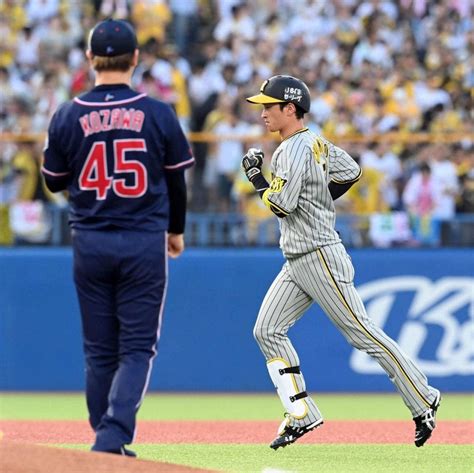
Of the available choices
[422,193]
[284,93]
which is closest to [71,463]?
[284,93]

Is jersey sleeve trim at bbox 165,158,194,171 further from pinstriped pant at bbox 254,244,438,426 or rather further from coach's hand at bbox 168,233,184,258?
pinstriped pant at bbox 254,244,438,426

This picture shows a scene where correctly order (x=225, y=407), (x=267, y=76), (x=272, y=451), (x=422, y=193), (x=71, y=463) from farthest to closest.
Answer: (x=267, y=76)
(x=422, y=193)
(x=225, y=407)
(x=272, y=451)
(x=71, y=463)

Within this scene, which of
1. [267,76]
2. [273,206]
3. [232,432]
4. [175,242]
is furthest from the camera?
[267,76]

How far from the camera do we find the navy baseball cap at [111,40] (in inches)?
229

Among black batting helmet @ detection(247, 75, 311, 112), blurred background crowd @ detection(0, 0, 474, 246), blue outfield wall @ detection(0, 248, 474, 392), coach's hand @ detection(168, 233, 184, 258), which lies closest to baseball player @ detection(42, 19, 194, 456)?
coach's hand @ detection(168, 233, 184, 258)

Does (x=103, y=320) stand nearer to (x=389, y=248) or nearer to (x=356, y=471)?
(x=356, y=471)

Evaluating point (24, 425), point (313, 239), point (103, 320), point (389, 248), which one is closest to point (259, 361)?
point (389, 248)

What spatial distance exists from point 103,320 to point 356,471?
1636 mm

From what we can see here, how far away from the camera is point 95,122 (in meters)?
5.85

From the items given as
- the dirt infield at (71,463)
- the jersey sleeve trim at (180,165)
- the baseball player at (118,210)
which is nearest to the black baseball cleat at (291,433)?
the baseball player at (118,210)

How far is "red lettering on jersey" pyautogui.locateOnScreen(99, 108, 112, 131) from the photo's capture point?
19.1 ft

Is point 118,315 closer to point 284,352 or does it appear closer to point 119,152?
point 119,152

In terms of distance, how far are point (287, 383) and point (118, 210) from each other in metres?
1.98

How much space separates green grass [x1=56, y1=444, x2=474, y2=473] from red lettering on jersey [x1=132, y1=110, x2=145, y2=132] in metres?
1.92
